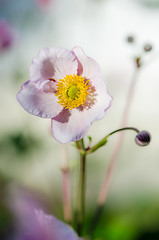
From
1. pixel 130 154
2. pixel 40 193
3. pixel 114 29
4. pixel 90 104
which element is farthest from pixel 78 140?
pixel 114 29

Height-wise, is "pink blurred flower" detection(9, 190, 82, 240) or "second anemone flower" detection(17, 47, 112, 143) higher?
"second anemone flower" detection(17, 47, 112, 143)

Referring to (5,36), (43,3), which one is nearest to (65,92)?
(5,36)

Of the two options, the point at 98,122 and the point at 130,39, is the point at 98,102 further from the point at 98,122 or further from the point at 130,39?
the point at 98,122

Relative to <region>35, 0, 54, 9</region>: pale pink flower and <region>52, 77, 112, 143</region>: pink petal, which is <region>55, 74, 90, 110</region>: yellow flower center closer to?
<region>52, 77, 112, 143</region>: pink petal

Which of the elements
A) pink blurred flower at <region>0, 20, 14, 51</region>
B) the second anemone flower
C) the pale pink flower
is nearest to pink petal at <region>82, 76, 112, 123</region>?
the second anemone flower

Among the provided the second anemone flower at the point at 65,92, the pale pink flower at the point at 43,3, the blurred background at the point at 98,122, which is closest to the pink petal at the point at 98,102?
the second anemone flower at the point at 65,92
